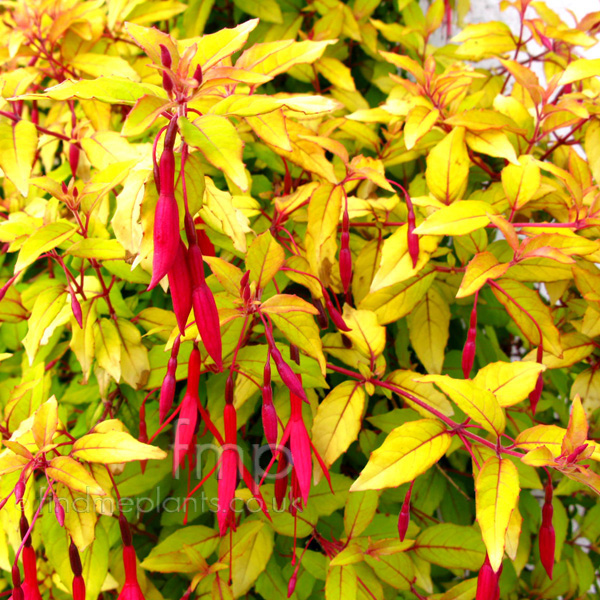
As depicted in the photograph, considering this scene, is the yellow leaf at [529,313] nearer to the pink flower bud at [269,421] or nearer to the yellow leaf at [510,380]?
the yellow leaf at [510,380]

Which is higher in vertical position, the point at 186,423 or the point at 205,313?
the point at 205,313

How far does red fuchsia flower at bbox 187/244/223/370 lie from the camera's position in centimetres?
40

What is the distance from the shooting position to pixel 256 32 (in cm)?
109

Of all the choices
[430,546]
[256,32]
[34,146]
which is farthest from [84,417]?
[256,32]

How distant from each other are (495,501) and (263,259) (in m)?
0.30

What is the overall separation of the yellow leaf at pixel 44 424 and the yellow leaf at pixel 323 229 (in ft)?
1.02

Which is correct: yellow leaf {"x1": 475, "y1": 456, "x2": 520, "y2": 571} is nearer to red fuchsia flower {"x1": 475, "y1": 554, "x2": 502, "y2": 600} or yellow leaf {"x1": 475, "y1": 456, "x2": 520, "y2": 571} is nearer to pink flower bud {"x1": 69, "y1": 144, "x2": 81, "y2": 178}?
red fuchsia flower {"x1": 475, "y1": 554, "x2": 502, "y2": 600}

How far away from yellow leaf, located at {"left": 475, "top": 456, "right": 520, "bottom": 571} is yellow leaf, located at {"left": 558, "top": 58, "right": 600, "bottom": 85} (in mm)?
534

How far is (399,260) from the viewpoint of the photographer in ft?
2.16

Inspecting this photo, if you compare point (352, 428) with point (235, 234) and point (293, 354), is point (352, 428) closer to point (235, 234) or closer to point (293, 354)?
point (293, 354)

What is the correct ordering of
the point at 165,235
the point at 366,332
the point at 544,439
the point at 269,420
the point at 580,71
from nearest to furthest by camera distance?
the point at 165,235 → the point at 269,420 → the point at 544,439 → the point at 366,332 → the point at 580,71

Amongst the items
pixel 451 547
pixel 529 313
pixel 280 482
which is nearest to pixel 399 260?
pixel 529 313

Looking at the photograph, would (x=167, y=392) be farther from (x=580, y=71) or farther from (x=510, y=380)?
(x=580, y=71)

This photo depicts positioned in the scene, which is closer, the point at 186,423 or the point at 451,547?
the point at 186,423
